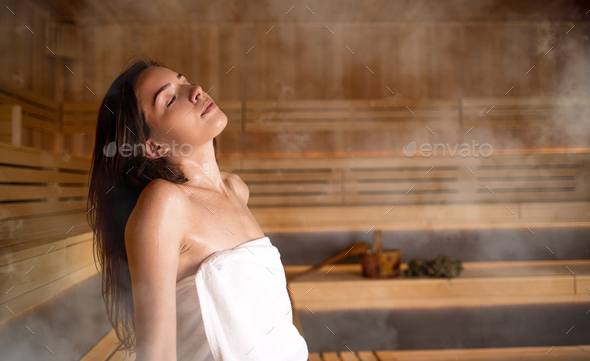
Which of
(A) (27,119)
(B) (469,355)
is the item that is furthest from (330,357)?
(A) (27,119)

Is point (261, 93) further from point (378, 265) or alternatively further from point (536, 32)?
point (536, 32)

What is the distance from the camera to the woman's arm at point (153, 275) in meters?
0.49

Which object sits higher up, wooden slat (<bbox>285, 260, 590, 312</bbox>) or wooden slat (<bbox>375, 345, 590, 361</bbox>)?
wooden slat (<bbox>285, 260, 590, 312</bbox>)

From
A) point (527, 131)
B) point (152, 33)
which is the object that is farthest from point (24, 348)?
point (527, 131)

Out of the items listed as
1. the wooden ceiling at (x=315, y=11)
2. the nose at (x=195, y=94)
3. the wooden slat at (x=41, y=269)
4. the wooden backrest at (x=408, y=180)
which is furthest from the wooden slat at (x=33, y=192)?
the wooden ceiling at (x=315, y=11)

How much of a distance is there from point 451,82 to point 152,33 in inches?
66.6

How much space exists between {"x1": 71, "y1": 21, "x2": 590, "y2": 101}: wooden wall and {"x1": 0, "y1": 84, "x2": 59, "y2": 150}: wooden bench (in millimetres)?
199

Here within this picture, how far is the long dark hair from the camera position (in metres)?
0.60

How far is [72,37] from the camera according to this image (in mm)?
1788

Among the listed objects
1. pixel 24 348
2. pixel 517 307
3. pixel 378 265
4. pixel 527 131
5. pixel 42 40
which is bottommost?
pixel 517 307

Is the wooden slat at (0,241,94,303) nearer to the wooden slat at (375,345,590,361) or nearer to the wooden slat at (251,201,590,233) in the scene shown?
the wooden slat at (251,201,590,233)

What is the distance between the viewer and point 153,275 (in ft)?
1.61

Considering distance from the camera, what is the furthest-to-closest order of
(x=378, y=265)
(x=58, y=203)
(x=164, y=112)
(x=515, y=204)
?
(x=515, y=204) → (x=378, y=265) → (x=58, y=203) → (x=164, y=112)

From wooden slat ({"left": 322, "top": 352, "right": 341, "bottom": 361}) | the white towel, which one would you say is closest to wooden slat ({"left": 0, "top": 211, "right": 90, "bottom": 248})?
the white towel
